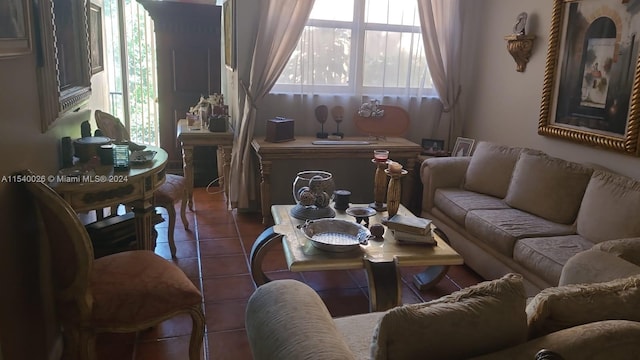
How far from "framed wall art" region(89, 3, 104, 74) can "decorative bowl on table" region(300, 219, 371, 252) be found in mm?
2138

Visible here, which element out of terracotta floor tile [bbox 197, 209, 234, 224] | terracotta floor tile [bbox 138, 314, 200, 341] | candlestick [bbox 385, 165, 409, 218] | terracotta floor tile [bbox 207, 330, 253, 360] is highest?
candlestick [bbox 385, 165, 409, 218]

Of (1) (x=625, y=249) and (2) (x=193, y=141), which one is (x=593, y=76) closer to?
(1) (x=625, y=249)

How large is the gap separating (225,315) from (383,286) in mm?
976

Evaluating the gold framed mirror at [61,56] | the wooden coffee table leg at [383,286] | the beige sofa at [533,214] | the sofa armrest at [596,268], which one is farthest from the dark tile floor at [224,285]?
the gold framed mirror at [61,56]

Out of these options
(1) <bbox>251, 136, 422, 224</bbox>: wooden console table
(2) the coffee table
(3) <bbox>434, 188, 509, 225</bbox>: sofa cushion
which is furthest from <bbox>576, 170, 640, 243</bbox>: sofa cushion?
(1) <bbox>251, 136, 422, 224</bbox>: wooden console table

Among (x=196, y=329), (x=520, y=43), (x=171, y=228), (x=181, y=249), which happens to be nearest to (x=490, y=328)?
(x=196, y=329)

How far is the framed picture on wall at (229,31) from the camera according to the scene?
13.7 feet

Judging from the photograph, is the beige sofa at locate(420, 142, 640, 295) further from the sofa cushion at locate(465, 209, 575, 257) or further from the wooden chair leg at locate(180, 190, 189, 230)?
the wooden chair leg at locate(180, 190, 189, 230)

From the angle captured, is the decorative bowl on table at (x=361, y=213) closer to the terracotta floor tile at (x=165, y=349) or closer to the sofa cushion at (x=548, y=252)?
the sofa cushion at (x=548, y=252)

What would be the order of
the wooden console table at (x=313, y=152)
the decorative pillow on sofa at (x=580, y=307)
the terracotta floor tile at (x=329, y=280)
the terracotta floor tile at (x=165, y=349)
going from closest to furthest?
1. the decorative pillow on sofa at (x=580, y=307)
2. the terracotta floor tile at (x=165, y=349)
3. the terracotta floor tile at (x=329, y=280)
4. the wooden console table at (x=313, y=152)

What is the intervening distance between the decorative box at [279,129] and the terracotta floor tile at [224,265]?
109 centimetres

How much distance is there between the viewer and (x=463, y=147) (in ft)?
14.4

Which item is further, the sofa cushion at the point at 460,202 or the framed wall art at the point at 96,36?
the framed wall art at the point at 96,36

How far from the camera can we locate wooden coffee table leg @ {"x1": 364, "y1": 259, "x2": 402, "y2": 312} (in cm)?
222
